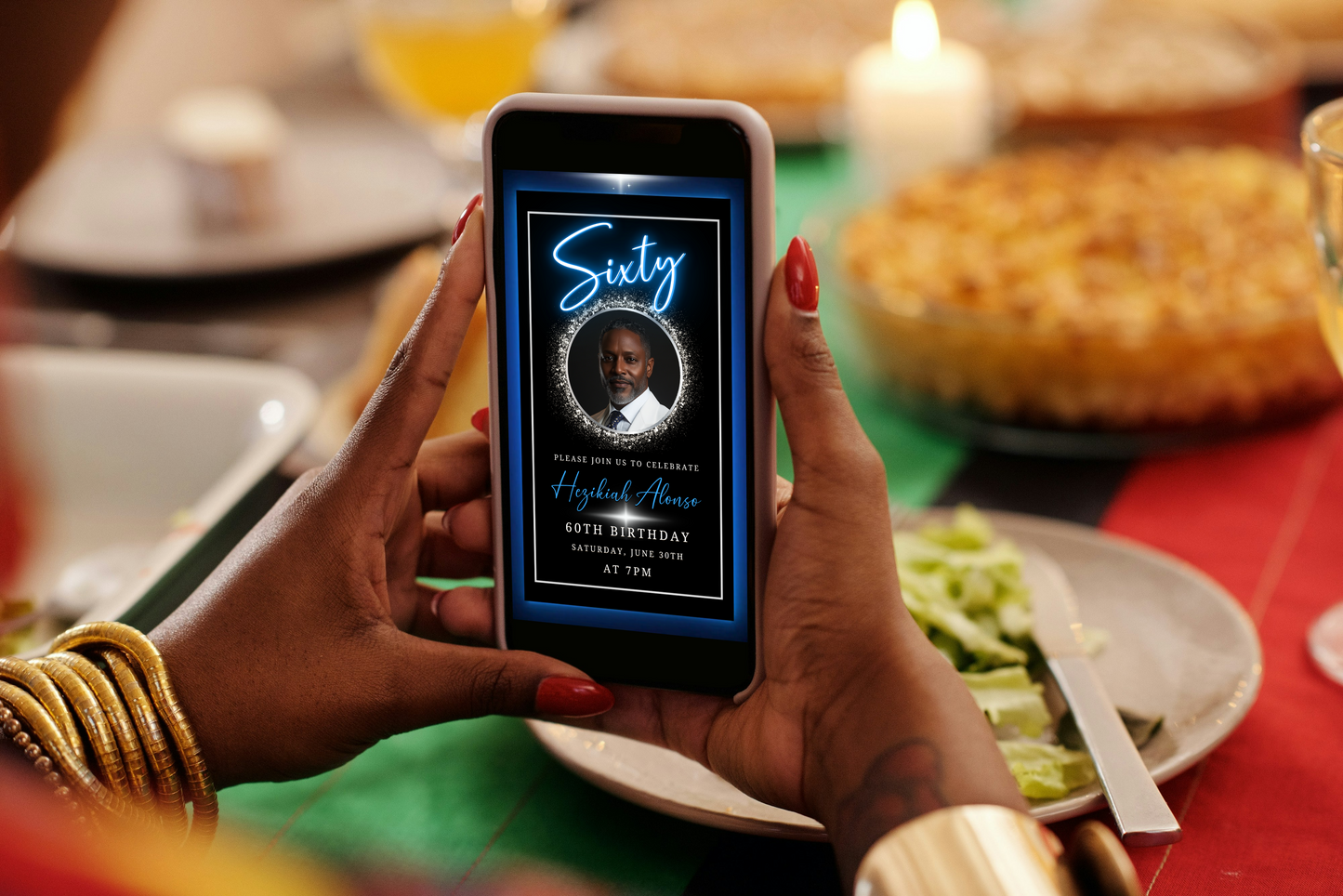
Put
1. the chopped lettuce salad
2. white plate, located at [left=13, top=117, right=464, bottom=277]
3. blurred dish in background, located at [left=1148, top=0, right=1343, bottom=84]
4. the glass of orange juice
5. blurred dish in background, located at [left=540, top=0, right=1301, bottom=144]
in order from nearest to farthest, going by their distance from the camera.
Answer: the chopped lettuce salad < white plate, located at [left=13, top=117, right=464, bottom=277] < the glass of orange juice < blurred dish in background, located at [left=540, top=0, right=1301, bottom=144] < blurred dish in background, located at [left=1148, top=0, right=1343, bottom=84]

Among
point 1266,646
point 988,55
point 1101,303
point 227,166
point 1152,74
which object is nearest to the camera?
point 1266,646

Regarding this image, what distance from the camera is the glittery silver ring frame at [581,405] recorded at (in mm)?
495

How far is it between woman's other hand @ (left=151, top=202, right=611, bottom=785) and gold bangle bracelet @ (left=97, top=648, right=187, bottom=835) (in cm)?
1

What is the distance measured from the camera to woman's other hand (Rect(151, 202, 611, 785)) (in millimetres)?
511

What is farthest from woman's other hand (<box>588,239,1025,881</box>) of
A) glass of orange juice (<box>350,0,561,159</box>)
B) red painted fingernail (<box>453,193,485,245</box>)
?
glass of orange juice (<box>350,0,561,159</box>)

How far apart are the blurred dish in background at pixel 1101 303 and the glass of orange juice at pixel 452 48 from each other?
0.53 m

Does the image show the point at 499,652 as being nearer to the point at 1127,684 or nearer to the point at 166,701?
the point at 166,701

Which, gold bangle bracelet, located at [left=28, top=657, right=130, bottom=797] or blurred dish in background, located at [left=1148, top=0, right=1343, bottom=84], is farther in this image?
blurred dish in background, located at [left=1148, top=0, right=1343, bottom=84]

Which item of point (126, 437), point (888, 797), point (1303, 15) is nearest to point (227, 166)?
point (126, 437)

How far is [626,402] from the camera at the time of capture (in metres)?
0.51

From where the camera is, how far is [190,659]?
51 cm

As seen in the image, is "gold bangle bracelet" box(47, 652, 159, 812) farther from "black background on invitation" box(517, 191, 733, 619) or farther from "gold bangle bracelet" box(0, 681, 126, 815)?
"black background on invitation" box(517, 191, 733, 619)

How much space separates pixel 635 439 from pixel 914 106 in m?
1.03

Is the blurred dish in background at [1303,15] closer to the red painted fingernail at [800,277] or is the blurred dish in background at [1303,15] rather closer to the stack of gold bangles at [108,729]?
the red painted fingernail at [800,277]
